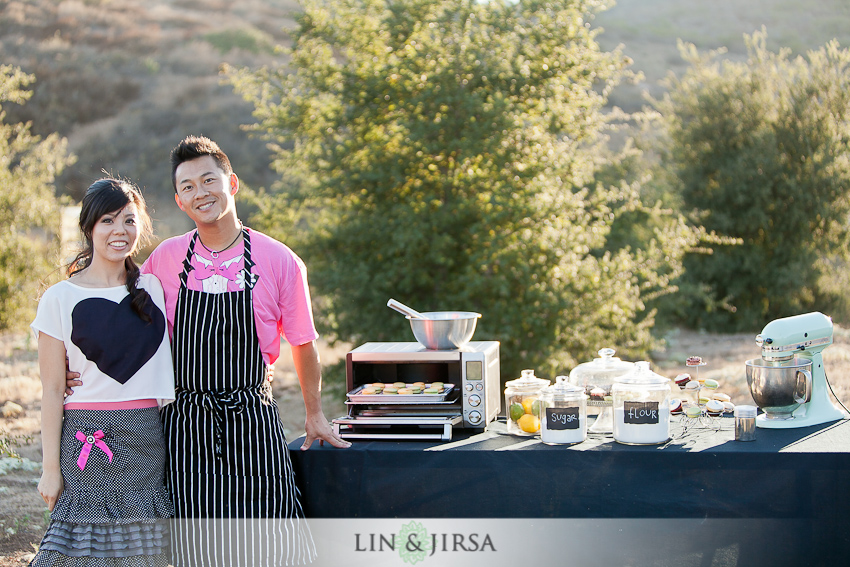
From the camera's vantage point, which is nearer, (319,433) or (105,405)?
(105,405)

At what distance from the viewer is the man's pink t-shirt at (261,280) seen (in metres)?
2.47

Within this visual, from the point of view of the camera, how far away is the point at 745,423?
2553mm

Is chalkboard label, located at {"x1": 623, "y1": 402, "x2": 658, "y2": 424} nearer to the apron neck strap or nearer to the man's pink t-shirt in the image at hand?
the man's pink t-shirt

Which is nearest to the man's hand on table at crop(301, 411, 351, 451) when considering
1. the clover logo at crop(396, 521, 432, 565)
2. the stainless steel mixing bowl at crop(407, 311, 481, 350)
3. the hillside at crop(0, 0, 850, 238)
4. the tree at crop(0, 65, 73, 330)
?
the clover logo at crop(396, 521, 432, 565)

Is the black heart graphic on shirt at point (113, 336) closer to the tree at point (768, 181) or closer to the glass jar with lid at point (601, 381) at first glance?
the glass jar with lid at point (601, 381)

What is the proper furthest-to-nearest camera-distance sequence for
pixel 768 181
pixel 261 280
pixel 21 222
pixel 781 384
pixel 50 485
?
pixel 768 181 → pixel 21 222 → pixel 781 384 → pixel 261 280 → pixel 50 485

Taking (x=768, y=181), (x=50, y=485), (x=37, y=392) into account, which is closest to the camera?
(x=50, y=485)

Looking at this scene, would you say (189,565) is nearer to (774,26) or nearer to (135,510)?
(135,510)

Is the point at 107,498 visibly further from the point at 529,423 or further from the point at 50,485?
the point at 529,423

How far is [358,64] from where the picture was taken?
22.3 feet

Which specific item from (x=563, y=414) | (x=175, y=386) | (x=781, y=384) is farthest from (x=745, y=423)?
(x=175, y=386)

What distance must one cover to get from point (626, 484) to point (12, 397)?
670cm

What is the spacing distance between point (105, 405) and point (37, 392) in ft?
19.8

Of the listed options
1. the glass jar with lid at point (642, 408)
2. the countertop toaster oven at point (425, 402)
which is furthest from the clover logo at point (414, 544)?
the glass jar with lid at point (642, 408)
